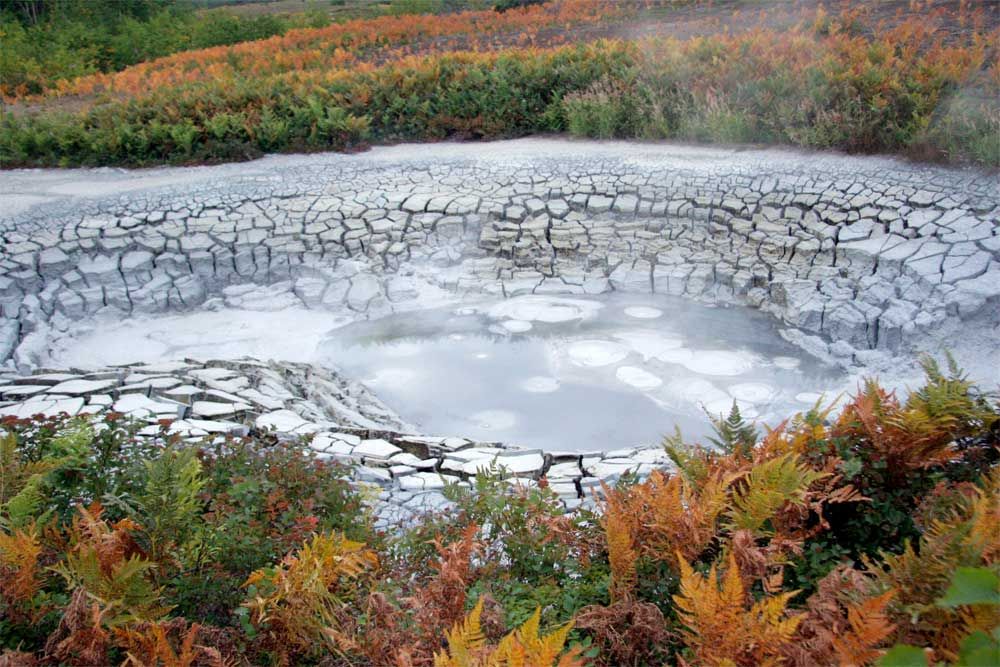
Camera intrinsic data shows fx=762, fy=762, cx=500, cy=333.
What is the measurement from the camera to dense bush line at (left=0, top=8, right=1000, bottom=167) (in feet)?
29.6

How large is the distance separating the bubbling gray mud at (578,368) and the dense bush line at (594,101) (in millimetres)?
3199

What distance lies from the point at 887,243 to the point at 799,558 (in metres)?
5.66

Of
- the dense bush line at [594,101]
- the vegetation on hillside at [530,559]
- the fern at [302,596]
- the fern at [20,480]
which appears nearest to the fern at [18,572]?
the vegetation on hillside at [530,559]

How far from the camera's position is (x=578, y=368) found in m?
6.88

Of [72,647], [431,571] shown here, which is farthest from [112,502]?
[431,571]

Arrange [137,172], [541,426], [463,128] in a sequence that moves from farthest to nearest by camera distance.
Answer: [463,128] < [137,172] < [541,426]

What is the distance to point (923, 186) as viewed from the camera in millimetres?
7961

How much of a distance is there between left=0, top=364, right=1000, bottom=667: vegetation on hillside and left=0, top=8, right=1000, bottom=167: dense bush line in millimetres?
6749

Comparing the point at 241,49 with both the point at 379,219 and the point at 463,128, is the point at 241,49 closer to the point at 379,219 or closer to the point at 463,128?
the point at 463,128

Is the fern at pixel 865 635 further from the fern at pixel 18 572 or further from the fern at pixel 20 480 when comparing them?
the fern at pixel 20 480

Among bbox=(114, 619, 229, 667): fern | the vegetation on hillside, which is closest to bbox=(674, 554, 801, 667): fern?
the vegetation on hillside

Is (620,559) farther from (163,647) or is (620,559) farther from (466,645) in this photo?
(163,647)

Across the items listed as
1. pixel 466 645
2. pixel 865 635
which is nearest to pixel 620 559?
pixel 466 645

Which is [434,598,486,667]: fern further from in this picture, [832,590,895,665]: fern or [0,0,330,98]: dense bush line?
[0,0,330,98]: dense bush line
